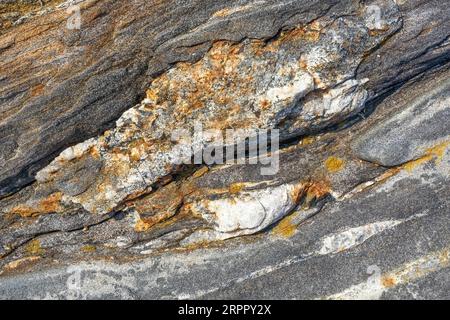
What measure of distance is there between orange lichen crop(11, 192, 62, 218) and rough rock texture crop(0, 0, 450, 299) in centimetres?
3

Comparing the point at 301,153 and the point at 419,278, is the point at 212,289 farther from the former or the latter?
the point at 419,278

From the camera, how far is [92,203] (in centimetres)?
768

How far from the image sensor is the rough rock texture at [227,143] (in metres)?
6.61

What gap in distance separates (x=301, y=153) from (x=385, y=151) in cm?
171

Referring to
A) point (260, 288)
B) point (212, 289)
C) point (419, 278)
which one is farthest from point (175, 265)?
point (419, 278)

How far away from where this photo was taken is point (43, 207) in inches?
307

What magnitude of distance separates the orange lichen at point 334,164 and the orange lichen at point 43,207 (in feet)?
18.8

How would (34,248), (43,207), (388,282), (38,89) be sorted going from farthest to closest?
1. (34,248)
2. (43,207)
3. (388,282)
4. (38,89)

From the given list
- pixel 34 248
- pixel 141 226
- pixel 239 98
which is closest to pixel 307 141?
pixel 239 98

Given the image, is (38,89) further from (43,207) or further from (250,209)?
(250,209)

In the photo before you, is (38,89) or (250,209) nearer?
(38,89)

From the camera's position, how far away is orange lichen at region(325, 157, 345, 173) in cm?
791

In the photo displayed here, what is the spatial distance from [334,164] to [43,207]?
632 cm

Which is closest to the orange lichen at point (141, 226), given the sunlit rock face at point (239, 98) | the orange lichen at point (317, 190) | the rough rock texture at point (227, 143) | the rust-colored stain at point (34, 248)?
the rough rock texture at point (227, 143)
